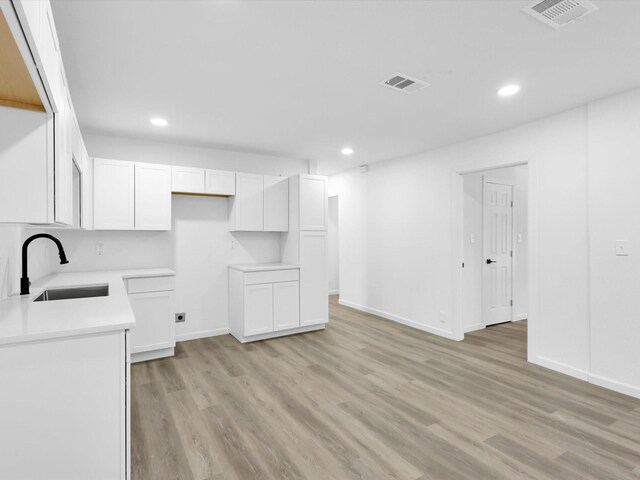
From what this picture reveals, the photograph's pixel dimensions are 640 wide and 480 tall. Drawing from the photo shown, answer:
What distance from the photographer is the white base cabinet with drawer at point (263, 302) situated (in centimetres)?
422

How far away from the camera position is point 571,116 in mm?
3229

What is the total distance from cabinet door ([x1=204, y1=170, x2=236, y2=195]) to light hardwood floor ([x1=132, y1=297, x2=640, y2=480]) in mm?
1923

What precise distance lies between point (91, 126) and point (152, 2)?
245 cm

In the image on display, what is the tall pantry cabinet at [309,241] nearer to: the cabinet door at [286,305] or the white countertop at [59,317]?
the cabinet door at [286,305]

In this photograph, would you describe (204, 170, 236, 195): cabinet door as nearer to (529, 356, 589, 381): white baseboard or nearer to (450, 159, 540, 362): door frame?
(450, 159, 540, 362): door frame

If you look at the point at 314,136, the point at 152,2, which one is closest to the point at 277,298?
the point at 314,136

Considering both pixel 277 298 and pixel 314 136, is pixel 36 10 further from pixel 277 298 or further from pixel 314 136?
pixel 277 298

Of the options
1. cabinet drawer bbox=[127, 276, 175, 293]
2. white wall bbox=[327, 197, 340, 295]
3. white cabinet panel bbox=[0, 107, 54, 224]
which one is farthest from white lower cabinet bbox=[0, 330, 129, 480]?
white wall bbox=[327, 197, 340, 295]

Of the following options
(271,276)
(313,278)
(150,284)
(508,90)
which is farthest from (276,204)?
(508,90)

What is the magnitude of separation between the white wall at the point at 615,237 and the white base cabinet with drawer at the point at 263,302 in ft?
10.3

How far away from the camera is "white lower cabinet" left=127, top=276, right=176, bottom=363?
3.58 metres

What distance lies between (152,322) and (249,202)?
1.83 metres

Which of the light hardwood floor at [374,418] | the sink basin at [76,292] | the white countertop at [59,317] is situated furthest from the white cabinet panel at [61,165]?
the light hardwood floor at [374,418]

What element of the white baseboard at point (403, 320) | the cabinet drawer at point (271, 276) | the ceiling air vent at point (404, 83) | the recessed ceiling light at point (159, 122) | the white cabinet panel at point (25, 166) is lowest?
the white baseboard at point (403, 320)
